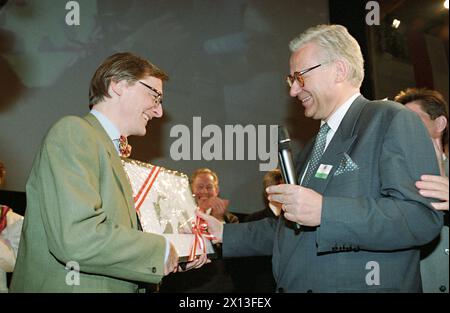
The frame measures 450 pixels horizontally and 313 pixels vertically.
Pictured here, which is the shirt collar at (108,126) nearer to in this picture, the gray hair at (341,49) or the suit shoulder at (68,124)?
the suit shoulder at (68,124)

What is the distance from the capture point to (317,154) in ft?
6.68

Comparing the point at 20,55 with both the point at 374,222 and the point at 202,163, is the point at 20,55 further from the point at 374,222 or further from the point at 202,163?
the point at 374,222

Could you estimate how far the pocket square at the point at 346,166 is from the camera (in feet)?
5.95

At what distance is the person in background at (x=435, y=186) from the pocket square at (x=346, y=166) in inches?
8.9

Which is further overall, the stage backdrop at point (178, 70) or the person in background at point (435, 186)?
the stage backdrop at point (178, 70)

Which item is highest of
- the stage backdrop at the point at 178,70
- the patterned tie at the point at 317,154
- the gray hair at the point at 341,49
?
the stage backdrop at the point at 178,70

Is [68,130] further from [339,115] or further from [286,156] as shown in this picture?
[339,115]

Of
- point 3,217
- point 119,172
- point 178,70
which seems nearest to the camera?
point 119,172

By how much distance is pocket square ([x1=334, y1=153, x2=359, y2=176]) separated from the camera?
1812 millimetres

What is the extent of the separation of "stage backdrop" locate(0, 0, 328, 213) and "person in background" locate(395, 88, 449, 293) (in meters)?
1.51

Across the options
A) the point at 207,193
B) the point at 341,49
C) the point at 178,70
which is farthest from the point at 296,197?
the point at 178,70

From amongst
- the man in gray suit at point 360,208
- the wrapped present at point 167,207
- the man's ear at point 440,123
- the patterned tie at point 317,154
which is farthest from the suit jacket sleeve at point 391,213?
the man's ear at point 440,123

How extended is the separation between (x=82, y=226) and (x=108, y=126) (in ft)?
1.87

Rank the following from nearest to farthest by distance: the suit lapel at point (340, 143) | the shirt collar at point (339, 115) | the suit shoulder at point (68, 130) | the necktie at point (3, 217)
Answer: the suit shoulder at point (68, 130) → the suit lapel at point (340, 143) → the shirt collar at point (339, 115) → the necktie at point (3, 217)
